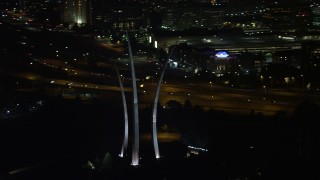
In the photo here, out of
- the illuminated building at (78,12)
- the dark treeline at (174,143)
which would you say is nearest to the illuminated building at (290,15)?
the illuminated building at (78,12)

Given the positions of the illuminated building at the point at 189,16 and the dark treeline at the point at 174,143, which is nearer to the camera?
the dark treeline at the point at 174,143

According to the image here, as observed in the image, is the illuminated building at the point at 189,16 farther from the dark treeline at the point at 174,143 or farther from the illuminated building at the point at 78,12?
the dark treeline at the point at 174,143

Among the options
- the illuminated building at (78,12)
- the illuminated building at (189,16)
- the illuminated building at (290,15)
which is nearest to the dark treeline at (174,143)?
the illuminated building at (290,15)

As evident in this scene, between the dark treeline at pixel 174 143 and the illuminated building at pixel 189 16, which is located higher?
the illuminated building at pixel 189 16

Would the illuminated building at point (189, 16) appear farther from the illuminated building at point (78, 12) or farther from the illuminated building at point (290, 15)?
the illuminated building at point (78, 12)

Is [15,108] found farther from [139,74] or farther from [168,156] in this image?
[139,74]

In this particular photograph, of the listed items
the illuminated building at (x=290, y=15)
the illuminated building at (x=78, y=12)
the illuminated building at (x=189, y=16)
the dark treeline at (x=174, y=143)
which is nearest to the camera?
the dark treeline at (x=174, y=143)

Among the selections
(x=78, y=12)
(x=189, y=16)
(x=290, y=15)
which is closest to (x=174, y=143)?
(x=290, y=15)

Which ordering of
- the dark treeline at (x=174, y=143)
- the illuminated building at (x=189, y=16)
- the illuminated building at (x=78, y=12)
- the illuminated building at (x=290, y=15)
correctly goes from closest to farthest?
the dark treeline at (x=174, y=143), the illuminated building at (x=290, y=15), the illuminated building at (x=78, y=12), the illuminated building at (x=189, y=16)
